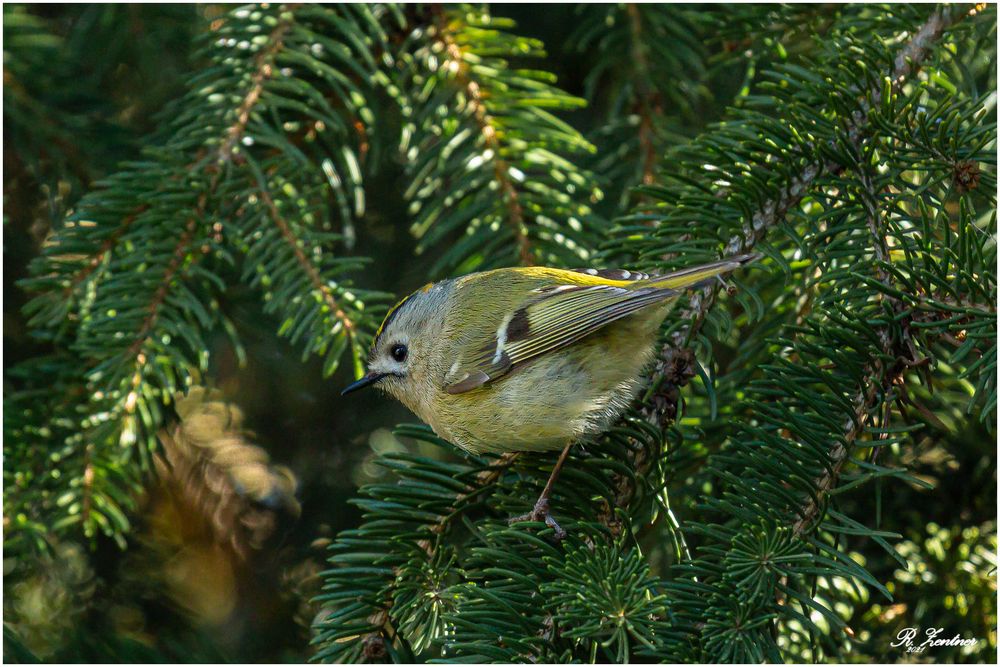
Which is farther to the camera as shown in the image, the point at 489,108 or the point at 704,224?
the point at 489,108

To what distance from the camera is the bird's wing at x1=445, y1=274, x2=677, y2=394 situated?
4.66 ft

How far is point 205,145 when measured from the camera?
1531mm

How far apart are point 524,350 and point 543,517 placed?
403mm

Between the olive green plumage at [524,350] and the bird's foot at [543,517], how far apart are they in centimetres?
16

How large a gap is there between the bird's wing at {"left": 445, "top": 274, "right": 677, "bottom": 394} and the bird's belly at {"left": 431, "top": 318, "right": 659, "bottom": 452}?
2cm

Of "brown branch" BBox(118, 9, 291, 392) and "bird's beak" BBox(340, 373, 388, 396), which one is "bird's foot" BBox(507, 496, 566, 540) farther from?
"brown branch" BBox(118, 9, 291, 392)

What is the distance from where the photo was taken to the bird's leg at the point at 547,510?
1160 mm

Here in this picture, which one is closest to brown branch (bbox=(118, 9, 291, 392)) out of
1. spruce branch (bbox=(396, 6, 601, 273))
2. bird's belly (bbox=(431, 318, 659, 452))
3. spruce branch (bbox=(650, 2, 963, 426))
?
spruce branch (bbox=(396, 6, 601, 273))

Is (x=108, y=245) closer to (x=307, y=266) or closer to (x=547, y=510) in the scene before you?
(x=307, y=266)

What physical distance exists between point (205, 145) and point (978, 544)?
1542mm

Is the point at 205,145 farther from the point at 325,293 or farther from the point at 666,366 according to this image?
the point at 666,366

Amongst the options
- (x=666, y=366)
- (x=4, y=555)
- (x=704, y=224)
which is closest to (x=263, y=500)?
(x=4, y=555)

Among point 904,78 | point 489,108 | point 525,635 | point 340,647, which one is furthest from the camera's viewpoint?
point 489,108

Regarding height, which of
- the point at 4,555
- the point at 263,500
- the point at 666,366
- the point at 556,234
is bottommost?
the point at 263,500
